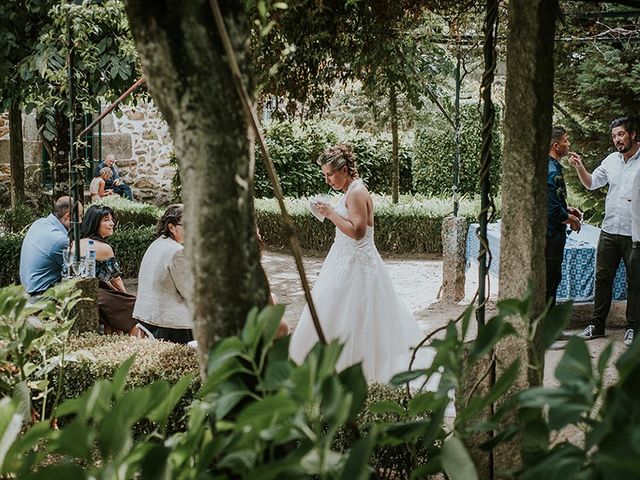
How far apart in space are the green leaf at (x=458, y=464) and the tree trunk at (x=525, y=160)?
4.36 feet

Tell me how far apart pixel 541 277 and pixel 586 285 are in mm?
4735

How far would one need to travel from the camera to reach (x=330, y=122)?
1755cm

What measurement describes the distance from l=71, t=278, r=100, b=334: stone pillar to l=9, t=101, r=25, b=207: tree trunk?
22.2 feet

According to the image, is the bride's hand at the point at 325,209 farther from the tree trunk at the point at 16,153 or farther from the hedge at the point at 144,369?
the tree trunk at the point at 16,153

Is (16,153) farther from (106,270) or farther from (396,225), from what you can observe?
(106,270)

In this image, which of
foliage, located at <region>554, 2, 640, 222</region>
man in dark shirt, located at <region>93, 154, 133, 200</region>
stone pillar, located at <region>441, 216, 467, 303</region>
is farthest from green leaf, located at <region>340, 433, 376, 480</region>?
man in dark shirt, located at <region>93, 154, 133, 200</region>

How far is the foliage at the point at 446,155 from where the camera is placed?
1654 cm

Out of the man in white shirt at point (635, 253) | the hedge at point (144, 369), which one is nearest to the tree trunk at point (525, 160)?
the hedge at point (144, 369)

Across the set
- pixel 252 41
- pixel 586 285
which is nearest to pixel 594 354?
pixel 586 285

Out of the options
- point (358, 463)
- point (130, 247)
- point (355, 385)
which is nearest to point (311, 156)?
point (130, 247)

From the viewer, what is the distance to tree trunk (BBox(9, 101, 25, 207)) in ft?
35.6

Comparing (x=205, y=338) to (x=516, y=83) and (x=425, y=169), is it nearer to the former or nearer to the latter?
(x=516, y=83)

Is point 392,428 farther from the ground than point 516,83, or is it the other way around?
point 516,83

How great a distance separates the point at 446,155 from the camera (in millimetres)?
16734
